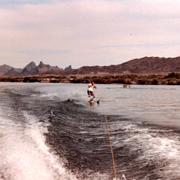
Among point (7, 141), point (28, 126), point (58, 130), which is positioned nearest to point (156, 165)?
point (7, 141)

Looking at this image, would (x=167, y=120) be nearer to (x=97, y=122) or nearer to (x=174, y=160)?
(x=97, y=122)

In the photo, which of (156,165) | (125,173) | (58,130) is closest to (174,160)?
(156,165)

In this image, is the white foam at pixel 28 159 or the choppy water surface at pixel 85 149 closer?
the white foam at pixel 28 159

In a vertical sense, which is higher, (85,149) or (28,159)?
(28,159)

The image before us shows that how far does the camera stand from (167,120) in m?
23.2

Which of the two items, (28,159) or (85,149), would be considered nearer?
(28,159)

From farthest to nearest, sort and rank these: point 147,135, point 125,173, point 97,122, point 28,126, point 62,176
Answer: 1. point 97,122
2. point 28,126
3. point 147,135
4. point 125,173
5. point 62,176

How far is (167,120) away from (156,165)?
11470 mm

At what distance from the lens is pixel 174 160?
12492 millimetres

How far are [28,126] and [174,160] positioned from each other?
811cm

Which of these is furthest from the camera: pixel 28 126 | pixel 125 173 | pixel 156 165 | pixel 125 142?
pixel 28 126

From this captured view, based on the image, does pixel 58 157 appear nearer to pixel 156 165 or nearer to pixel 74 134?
pixel 156 165

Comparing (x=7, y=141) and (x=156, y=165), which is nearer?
(x=156, y=165)

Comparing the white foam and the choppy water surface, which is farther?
the choppy water surface
